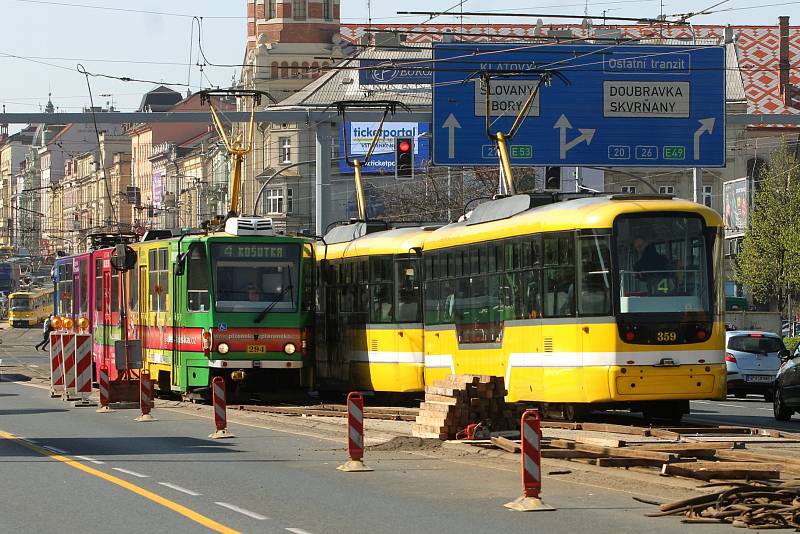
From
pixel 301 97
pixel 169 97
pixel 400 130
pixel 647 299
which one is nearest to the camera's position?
pixel 647 299

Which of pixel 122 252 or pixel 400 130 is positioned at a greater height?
pixel 400 130

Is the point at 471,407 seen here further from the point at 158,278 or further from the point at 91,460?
the point at 158,278

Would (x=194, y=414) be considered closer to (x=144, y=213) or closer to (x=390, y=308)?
(x=390, y=308)

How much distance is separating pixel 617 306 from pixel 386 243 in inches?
308

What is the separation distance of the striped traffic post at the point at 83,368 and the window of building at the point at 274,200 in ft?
243

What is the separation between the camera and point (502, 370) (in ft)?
77.8

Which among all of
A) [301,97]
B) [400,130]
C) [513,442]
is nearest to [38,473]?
[513,442]

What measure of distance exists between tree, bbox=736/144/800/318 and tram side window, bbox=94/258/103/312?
3729 cm

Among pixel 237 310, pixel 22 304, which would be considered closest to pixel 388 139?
pixel 22 304

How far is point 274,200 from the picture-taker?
105500 millimetres

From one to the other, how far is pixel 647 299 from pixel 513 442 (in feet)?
12.1

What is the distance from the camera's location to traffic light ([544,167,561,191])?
38.5m

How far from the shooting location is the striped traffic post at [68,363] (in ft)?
96.6

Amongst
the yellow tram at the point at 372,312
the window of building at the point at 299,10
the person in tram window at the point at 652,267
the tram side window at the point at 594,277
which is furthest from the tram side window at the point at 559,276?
the window of building at the point at 299,10
